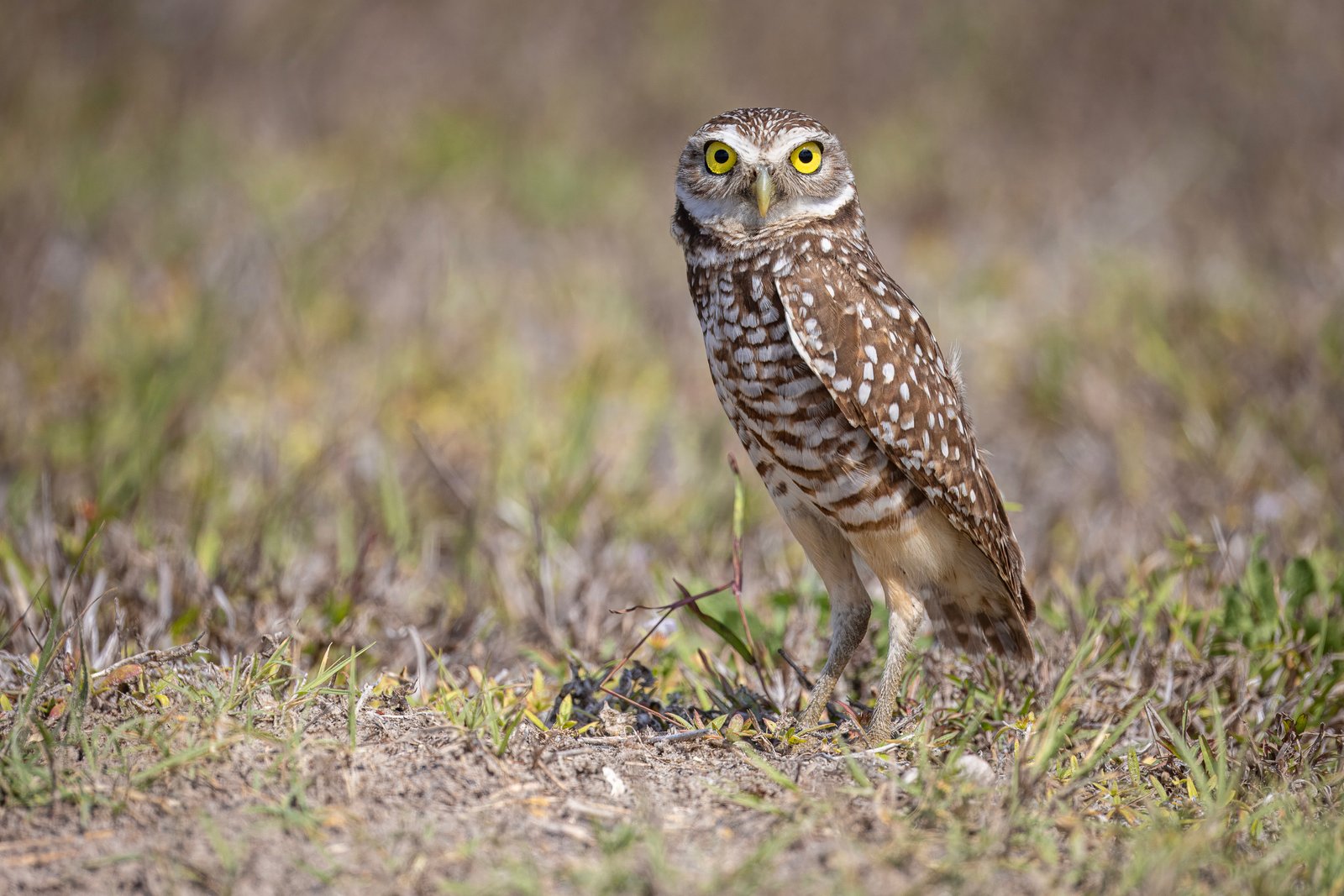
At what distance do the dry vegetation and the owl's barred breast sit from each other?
0.26m

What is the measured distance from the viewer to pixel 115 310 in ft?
18.5

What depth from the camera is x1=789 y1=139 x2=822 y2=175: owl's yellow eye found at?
3.12m

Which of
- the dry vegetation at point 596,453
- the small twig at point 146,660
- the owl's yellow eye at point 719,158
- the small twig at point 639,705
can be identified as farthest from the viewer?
the owl's yellow eye at point 719,158

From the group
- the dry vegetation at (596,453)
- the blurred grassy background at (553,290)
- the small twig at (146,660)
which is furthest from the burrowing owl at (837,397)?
the small twig at (146,660)

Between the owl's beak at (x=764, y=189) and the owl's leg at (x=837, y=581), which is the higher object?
the owl's beak at (x=764, y=189)

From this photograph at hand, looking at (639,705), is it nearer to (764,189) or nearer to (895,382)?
(895,382)

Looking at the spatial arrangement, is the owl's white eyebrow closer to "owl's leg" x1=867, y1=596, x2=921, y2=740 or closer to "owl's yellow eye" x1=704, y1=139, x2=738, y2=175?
"owl's yellow eye" x1=704, y1=139, x2=738, y2=175

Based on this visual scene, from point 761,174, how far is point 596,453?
2074 millimetres

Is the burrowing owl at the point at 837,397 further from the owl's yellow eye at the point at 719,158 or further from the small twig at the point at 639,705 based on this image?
the small twig at the point at 639,705

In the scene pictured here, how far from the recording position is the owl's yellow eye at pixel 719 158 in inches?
122

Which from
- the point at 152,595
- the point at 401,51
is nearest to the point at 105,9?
the point at 401,51

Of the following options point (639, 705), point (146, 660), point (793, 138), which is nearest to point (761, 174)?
point (793, 138)

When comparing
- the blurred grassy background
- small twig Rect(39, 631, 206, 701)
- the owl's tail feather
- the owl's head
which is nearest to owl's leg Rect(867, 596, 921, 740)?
the owl's tail feather

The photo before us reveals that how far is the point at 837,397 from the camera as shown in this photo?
2824mm
